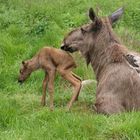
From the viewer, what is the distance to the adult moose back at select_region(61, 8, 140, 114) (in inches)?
315

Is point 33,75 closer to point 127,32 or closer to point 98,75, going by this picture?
point 98,75

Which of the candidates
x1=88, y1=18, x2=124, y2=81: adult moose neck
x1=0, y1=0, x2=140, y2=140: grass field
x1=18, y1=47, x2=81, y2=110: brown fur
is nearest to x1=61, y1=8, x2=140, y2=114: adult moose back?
x1=88, y1=18, x2=124, y2=81: adult moose neck

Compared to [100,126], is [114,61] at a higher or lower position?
higher

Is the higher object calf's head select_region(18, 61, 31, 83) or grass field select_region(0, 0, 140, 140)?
calf's head select_region(18, 61, 31, 83)

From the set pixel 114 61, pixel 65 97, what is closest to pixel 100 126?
pixel 114 61

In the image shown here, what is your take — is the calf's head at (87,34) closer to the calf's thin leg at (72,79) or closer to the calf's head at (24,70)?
the calf's thin leg at (72,79)

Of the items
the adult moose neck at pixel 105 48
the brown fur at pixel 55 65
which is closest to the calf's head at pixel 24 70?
the brown fur at pixel 55 65

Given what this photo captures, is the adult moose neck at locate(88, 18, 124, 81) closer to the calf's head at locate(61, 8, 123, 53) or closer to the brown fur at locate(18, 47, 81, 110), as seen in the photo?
the calf's head at locate(61, 8, 123, 53)

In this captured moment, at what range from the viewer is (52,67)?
28.7 feet

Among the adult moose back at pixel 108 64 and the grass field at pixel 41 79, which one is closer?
the grass field at pixel 41 79

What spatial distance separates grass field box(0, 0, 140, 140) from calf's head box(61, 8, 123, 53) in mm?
973

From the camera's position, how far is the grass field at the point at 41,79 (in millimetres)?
7238

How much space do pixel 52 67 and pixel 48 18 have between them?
4.85 metres

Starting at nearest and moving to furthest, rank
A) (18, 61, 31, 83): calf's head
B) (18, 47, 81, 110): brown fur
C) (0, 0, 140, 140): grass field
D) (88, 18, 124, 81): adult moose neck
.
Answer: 1. (0, 0, 140, 140): grass field
2. (88, 18, 124, 81): adult moose neck
3. (18, 47, 81, 110): brown fur
4. (18, 61, 31, 83): calf's head
